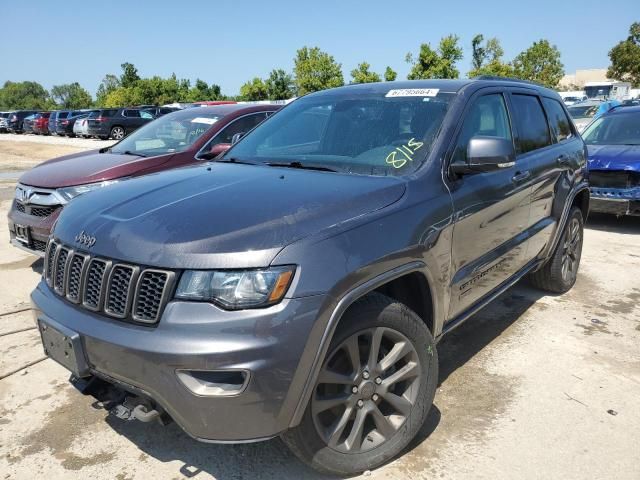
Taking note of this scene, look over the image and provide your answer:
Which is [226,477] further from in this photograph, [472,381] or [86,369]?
[472,381]

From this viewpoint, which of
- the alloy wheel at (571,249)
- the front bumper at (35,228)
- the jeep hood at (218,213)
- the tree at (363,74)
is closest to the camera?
the jeep hood at (218,213)

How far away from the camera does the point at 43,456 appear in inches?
109

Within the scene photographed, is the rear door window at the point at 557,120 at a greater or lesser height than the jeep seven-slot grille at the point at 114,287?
greater

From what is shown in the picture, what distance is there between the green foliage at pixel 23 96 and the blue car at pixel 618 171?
12268 centimetres

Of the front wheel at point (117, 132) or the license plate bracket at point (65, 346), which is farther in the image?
the front wheel at point (117, 132)

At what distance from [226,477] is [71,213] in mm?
1522

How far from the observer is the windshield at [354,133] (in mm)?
3049

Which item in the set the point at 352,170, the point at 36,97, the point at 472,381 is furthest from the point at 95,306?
the point at 36,97

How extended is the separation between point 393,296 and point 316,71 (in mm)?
45511

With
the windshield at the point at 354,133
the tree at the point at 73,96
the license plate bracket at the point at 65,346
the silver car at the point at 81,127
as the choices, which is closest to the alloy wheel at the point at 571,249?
the windshield at the point at 354,133

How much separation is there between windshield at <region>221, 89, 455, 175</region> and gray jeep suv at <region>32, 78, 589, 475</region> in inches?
0.6

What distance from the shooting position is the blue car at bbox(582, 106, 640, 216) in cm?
727

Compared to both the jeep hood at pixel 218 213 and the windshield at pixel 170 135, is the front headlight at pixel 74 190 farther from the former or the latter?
the jeep hood at pixel 218 213

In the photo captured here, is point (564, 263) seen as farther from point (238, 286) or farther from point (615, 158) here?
point (238, 286)
